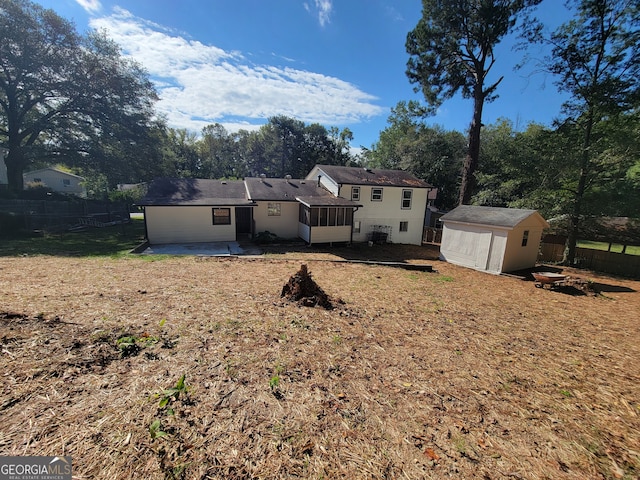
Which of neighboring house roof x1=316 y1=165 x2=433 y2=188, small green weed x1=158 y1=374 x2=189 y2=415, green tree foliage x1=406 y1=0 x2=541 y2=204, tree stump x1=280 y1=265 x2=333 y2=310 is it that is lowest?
tree stump x1=280 y1=265 x2=333 y2=310

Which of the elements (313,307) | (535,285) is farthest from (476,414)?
(535,285)

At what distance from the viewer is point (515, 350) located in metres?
4.89

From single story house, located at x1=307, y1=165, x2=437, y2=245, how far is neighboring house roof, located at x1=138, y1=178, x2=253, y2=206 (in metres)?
6.39

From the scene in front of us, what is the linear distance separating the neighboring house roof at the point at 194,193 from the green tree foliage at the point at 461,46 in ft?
49.8

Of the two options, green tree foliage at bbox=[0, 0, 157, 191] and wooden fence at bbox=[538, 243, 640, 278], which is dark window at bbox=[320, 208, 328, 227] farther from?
green tree foliage at bbox=[0, 0, 157, 191]

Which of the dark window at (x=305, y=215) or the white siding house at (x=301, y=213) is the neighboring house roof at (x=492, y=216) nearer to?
the white siding house at (x=301, y=213)

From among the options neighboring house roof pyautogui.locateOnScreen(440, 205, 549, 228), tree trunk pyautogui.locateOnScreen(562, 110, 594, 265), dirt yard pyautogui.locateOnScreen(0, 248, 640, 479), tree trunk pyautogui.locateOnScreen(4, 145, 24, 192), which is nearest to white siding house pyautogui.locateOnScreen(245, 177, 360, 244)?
neighboring house roof pyautogui.locateOnScreen(440, 205, 549, 228)

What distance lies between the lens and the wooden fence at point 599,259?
46.3 ft

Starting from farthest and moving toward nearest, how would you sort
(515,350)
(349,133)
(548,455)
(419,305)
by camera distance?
(349,133) < (419,305) < (515,350) < (548,455)

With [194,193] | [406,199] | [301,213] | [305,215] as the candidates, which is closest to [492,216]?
[406,199]

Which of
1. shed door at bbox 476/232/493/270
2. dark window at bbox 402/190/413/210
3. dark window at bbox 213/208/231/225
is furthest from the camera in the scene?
dark window at bbox 402/190/413/210

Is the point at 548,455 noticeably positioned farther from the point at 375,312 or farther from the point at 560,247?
the point at 560,247

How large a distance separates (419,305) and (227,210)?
13072 mm

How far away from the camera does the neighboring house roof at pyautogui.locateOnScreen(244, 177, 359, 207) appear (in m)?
16.5
